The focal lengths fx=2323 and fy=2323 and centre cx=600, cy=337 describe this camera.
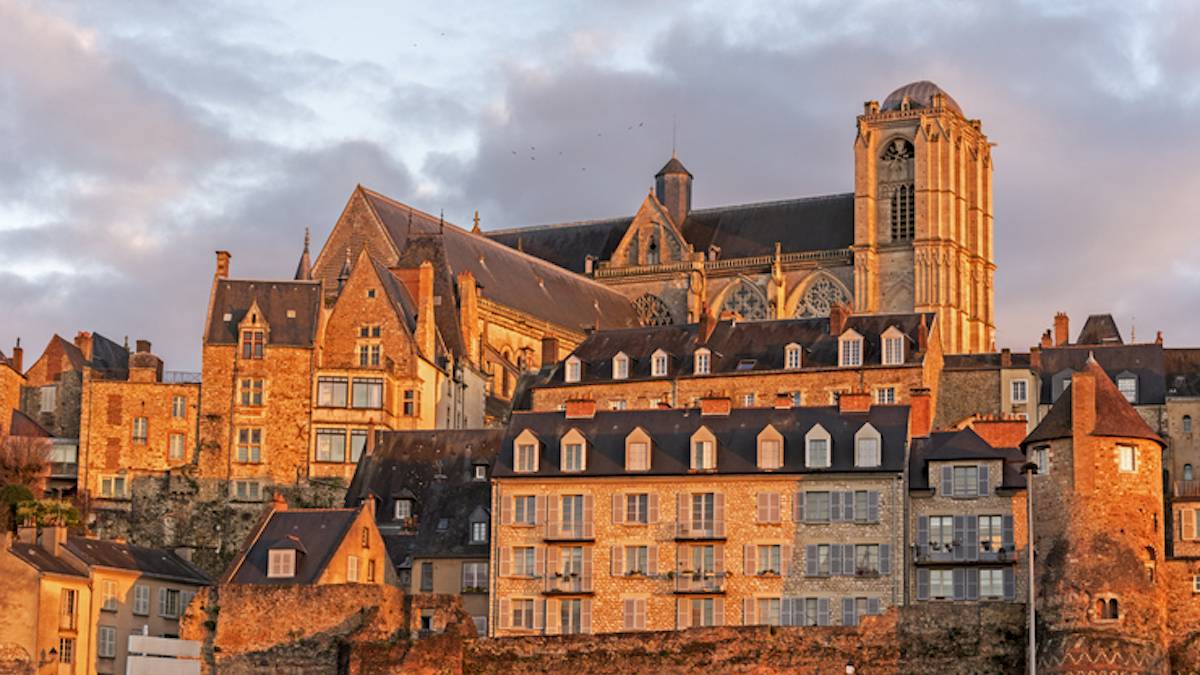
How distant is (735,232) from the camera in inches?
4633

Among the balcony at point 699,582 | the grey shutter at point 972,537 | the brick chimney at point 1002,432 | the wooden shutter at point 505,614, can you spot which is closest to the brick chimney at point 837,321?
the brick chimney at point 1002,432

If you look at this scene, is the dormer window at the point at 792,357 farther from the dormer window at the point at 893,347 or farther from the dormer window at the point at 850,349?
the dormer window at the point at 893,347

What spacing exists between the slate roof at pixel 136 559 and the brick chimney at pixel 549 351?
81.0ft

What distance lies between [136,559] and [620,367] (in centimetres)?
1921

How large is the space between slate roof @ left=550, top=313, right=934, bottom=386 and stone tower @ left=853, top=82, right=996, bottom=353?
94.4 ft

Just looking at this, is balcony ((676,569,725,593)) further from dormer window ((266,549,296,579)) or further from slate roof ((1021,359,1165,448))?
dormer window ((266,549,296,579))

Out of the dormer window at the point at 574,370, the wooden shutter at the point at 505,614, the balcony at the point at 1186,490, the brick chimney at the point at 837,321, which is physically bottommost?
the wooden shutter at the point at 505,614

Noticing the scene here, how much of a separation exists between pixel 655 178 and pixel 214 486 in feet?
169

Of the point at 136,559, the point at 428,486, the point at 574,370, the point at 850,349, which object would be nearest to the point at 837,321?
the point at 850,349

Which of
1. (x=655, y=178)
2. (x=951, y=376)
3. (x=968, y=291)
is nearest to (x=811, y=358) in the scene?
(x=951, y=376)

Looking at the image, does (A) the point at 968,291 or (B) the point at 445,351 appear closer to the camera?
(B) the point at 445,351

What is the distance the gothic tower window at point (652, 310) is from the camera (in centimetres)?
11300

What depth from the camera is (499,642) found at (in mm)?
57625

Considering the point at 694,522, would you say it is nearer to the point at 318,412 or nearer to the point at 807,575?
the point at 807,575
